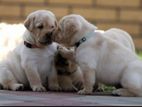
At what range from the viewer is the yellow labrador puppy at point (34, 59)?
7.32m

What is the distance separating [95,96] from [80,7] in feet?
28.6

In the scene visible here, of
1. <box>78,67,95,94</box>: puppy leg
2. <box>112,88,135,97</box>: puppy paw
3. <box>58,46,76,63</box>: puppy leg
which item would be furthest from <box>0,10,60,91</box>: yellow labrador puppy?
<box>112,88,135,97</box>: puppy paw

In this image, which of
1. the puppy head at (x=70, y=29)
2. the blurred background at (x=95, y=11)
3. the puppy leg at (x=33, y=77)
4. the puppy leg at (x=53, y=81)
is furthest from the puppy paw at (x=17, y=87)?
the blurred background at (x=95, y=11)

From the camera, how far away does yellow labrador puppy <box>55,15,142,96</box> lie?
278 inches

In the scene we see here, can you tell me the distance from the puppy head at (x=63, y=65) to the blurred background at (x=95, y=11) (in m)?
7.46

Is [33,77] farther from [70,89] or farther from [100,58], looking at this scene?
[100,58]

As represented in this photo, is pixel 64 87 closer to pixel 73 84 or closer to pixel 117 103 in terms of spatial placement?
pixel 73 84

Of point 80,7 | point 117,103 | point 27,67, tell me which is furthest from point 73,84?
point 80,7

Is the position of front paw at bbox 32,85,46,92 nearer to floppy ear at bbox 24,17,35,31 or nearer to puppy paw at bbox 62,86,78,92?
puppy paw at bbox 62,86,78,92

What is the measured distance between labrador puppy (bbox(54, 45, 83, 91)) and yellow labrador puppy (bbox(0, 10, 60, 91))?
0.10m

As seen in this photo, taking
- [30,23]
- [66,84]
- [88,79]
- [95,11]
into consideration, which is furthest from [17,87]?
[95,11]

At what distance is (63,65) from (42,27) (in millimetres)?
527

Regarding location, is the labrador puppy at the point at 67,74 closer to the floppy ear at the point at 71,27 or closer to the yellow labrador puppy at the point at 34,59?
the yellow labrador puppy at the point at 34,59

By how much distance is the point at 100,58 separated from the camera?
715cm
